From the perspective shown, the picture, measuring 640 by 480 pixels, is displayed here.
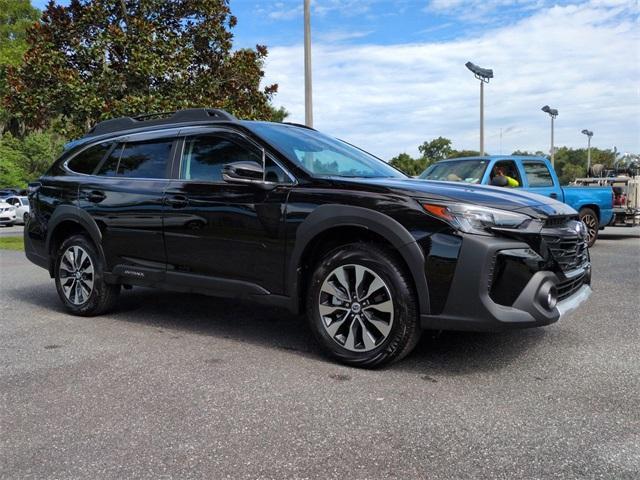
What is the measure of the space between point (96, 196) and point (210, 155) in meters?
1.33

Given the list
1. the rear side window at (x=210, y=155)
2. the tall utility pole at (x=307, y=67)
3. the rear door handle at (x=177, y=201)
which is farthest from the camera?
the tall utility pole at (x=307, y=67)

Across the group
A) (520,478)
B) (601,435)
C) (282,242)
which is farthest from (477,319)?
(282,242)

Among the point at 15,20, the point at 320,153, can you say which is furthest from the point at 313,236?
the point at 15,20

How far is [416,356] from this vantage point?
13.5 feet

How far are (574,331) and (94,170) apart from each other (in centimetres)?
456

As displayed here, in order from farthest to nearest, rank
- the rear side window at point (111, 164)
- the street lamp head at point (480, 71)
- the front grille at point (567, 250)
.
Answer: the street lamp head at point (480, 71) → the rear side window at point (111, 164) → the front grille at point (567, 250)

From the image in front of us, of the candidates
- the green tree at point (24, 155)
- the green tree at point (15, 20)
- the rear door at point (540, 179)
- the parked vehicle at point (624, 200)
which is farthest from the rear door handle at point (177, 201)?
the green tree at point (24, 155)

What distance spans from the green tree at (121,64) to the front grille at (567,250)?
9.95 meters

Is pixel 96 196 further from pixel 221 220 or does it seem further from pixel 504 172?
pixel 504 172

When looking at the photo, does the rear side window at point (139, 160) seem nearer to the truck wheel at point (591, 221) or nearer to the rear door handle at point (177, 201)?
the rear door handle at point (177, 201)

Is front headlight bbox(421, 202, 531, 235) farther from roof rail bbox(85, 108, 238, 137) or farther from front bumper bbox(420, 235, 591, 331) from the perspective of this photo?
roof rail bbox(85, 108, 238, 137)

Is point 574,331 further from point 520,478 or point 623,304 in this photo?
point 520,478

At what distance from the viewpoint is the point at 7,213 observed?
26656mm

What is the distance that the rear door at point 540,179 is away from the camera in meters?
10.0
